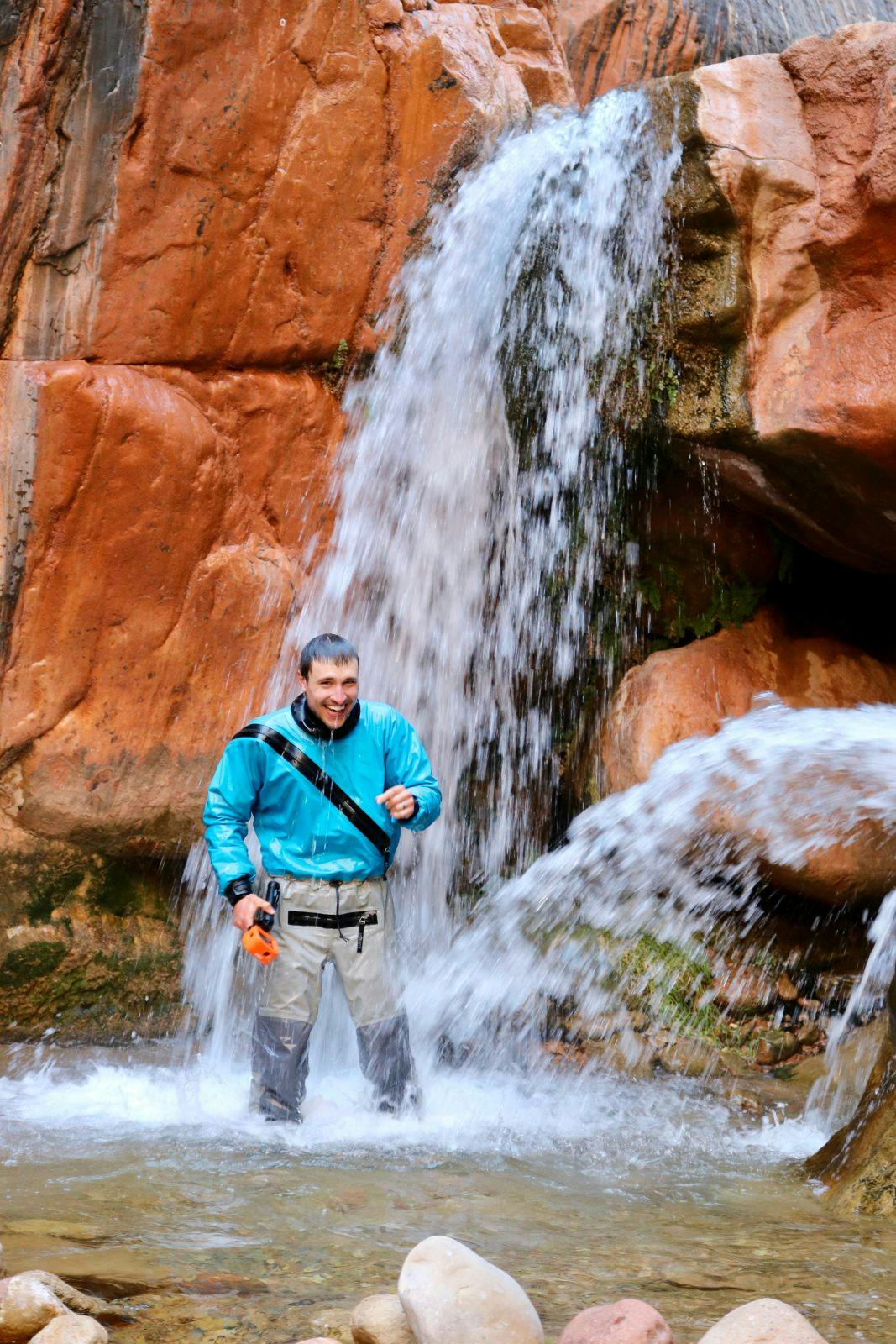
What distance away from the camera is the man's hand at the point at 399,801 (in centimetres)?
431

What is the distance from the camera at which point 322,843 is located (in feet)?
14.6

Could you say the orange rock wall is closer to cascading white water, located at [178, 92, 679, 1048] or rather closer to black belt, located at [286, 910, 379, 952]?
cascading white water, located at [178, 92, 679, 1048]

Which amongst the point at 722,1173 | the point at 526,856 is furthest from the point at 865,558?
the point at 722,1173

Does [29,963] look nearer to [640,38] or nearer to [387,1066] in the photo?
[387,1066]

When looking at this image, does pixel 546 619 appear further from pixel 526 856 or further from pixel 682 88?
pixel 682 88

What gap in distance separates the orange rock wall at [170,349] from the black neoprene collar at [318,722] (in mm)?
1479

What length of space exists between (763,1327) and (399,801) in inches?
87.7

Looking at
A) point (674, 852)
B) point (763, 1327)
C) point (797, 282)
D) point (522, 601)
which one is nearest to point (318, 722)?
point (674, 852)

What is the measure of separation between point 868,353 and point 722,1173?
3054 mm

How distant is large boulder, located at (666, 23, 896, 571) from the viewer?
5152mm

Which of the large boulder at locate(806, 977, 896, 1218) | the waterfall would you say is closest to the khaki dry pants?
the large boulder at locate(806, 977, 896, 1218)

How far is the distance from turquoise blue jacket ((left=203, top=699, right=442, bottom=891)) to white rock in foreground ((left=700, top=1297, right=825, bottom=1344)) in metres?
2.21

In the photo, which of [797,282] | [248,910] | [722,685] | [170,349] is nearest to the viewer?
[248,910]

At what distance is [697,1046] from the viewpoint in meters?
5.65
